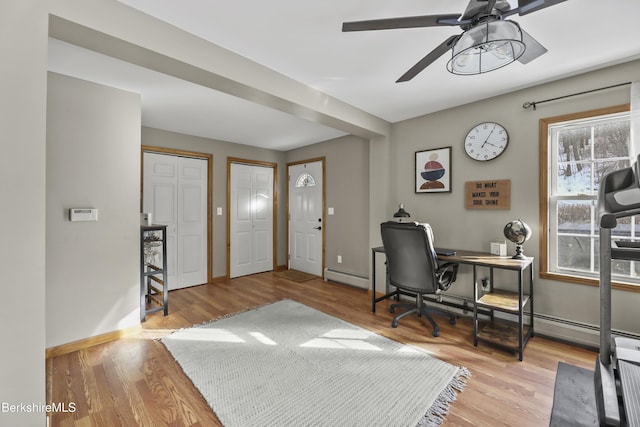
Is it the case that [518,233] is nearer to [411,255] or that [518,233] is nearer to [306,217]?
[411,255]

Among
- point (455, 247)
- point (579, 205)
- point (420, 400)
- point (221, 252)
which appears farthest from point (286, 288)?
point (579, 205)

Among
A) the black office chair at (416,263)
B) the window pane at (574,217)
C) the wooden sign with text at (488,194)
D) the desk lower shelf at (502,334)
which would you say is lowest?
the desk lower shelf at (502,334)

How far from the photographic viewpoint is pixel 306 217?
197 inches

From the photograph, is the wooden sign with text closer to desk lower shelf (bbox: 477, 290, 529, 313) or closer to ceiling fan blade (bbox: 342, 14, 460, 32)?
desk lower shelf (bbox: 477, 290, 529, 313)

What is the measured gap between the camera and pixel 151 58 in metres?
1.75

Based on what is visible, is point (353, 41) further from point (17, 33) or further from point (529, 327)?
point (529, 327)

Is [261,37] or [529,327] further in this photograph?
[529,327]

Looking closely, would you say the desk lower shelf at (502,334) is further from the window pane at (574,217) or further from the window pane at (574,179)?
the window pane at (574,179)

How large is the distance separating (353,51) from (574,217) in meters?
2.39

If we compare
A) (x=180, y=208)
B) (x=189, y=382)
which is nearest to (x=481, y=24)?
(x=189, y=382)

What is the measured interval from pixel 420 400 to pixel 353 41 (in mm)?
2370

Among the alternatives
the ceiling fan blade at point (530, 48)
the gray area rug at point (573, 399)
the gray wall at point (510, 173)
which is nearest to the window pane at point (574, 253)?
the gray wall at point (510, 173)

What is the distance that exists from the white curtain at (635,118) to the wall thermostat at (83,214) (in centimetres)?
433

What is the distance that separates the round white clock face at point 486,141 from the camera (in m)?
2.82
